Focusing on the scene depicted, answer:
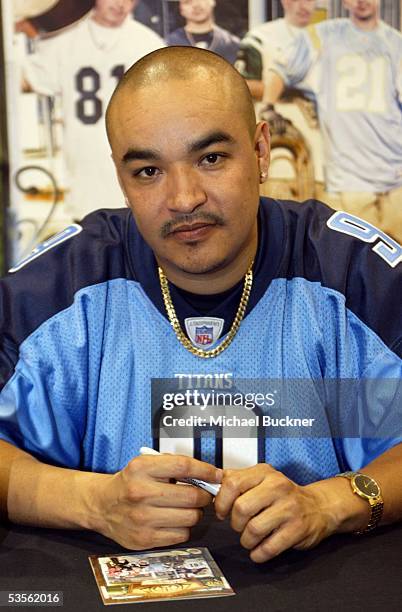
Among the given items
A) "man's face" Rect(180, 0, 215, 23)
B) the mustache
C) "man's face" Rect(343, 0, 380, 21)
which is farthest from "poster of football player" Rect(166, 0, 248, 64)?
the mustache

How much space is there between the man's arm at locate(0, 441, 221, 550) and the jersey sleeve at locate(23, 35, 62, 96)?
3.81ft

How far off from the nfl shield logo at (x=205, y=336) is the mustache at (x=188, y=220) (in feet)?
0.55

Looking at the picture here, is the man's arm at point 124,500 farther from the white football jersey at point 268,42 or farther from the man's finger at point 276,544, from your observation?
the white football jersey at point 268,42

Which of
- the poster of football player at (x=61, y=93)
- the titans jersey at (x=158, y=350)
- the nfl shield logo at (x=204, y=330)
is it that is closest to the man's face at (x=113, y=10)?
the poster of football player at (x=61, y=93)

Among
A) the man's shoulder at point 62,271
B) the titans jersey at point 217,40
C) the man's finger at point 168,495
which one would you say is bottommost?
the man's finger at point 168,495

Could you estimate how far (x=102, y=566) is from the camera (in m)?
1.09

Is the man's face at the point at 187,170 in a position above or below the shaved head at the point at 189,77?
below

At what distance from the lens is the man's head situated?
1.36 meters

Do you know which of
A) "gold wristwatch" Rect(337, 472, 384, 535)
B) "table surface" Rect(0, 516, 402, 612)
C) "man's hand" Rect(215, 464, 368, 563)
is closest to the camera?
"table surface" Rect(0, 516, 402, 612)

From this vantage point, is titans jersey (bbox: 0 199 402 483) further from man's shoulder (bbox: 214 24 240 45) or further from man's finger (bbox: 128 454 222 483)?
man's shoulder (bbox: 214 24 240 45)

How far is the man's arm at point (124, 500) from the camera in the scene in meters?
1.15

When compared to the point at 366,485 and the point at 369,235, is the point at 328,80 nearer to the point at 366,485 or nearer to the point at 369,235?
the point at 369,235

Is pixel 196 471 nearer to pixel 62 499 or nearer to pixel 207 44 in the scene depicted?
pixel 62 499

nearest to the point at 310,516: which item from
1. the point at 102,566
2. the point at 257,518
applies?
the point at 257,518
